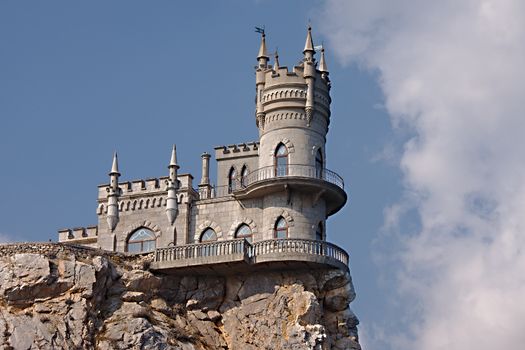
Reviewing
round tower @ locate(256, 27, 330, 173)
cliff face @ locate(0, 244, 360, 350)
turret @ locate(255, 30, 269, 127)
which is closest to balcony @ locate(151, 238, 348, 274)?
cliff face @ locate(0, 244, 360, 350)

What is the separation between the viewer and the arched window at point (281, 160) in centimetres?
7306

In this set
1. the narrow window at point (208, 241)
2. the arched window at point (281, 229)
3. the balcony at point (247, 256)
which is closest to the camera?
the balcony at point (247, 256)

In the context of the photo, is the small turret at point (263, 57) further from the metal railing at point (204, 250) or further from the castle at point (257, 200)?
the metal railing at point (204, 250)

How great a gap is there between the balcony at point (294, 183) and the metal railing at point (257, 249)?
10.5 ft

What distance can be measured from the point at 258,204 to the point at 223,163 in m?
4.34

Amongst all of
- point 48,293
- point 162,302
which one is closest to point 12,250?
point 48,293

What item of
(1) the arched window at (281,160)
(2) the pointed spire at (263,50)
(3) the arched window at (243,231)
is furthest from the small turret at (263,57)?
(3) the arched window at (243,231)

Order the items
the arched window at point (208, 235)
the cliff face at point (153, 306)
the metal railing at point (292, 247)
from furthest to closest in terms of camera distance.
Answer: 1. the arched window at point (208, 235)
2. the metal railing at point (292, 247)
3. the cliff face at point (153, 306)

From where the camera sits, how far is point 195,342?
69688 millimetres

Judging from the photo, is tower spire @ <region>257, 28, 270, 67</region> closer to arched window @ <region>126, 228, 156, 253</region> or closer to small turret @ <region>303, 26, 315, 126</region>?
small turret @ <region>303, 26, 315, 126</region>

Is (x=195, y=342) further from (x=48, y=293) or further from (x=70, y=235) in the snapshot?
(x=70, y=235)

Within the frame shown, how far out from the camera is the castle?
233 feet

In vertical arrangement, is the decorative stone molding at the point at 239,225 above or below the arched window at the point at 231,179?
below

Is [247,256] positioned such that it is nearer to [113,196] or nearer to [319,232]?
[319,232]
